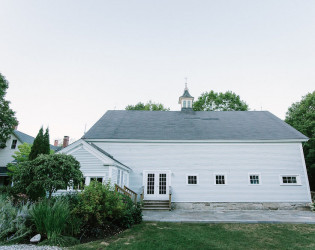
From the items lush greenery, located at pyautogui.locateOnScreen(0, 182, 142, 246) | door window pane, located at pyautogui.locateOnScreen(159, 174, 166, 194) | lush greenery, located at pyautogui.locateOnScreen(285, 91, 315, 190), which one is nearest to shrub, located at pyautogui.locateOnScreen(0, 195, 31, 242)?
lush greenery, located at pyautogui.locateOnScreen(0, 182, 142, 246)

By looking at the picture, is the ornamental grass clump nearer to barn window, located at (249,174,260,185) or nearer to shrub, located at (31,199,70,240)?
shrub, located at (31,199,70,240)

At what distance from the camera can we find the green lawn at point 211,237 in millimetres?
5586

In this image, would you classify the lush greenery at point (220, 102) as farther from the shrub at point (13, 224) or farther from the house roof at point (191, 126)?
the shrub at point (13, 224)

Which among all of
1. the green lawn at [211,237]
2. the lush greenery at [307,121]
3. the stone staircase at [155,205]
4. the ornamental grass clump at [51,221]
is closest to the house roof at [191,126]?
the stone staircase at [155,205]

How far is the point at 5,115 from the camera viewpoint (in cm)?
2180

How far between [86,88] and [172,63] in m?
8.27

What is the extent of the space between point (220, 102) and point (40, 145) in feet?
88.9

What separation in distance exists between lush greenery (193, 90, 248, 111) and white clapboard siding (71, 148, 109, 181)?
1001 inches

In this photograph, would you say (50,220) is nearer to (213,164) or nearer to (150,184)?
(150,184)

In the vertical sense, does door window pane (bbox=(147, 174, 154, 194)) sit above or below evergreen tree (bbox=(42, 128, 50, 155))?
below

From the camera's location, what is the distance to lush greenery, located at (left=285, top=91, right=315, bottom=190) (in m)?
Result: 21.5

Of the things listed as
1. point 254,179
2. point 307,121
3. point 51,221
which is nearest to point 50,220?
point 51,221

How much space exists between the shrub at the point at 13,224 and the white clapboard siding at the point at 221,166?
29.5ft

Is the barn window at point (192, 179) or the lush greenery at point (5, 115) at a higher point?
the lush greenery at point (5, 115)
